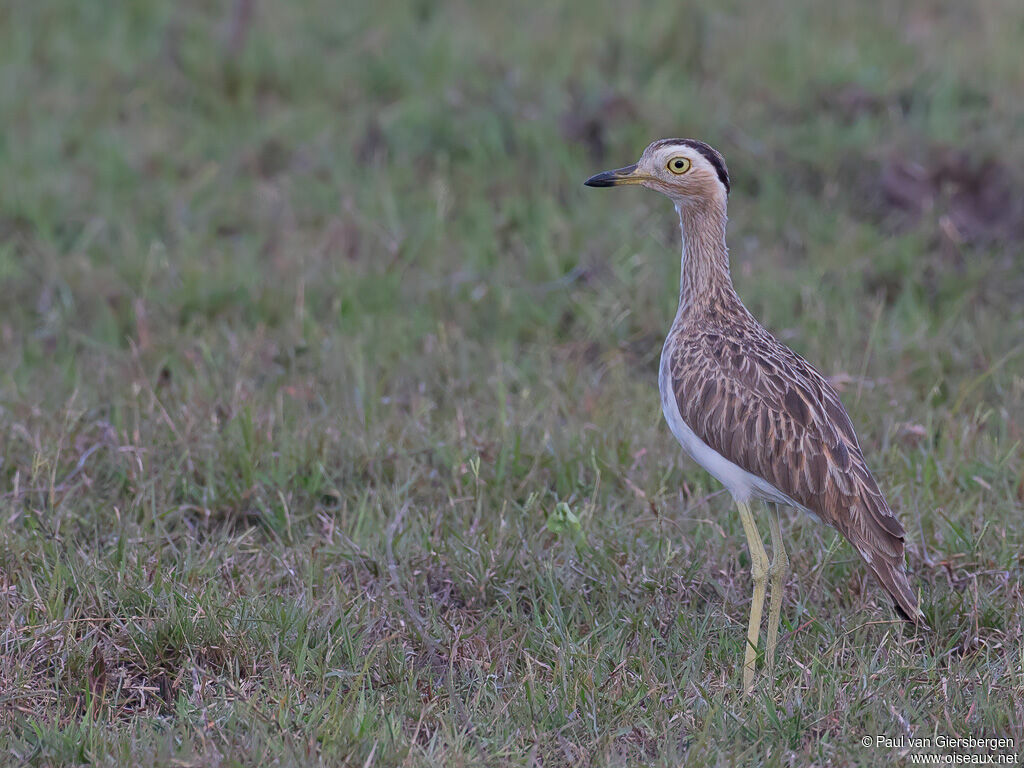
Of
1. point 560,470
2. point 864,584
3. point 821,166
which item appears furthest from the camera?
point 821,166

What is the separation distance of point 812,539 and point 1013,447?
91cm

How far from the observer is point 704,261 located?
4.37 metres

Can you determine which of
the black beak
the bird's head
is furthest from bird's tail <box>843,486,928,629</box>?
the black beak

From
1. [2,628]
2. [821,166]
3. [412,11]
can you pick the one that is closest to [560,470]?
[2,628]

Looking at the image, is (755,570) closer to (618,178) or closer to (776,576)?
(776,576)

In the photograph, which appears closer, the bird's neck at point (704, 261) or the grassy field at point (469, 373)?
the grassy field at point (469, 373)

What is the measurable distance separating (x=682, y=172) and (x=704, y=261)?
0.98 ft

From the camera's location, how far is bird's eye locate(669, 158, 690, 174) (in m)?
4.33

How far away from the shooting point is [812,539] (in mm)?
4477

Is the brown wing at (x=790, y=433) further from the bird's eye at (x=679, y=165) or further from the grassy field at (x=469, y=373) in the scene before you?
the bird's eye at (x=679, y=165)

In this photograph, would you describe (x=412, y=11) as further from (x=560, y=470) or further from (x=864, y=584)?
(x=864, y=584)

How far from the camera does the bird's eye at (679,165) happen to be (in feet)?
14.2
